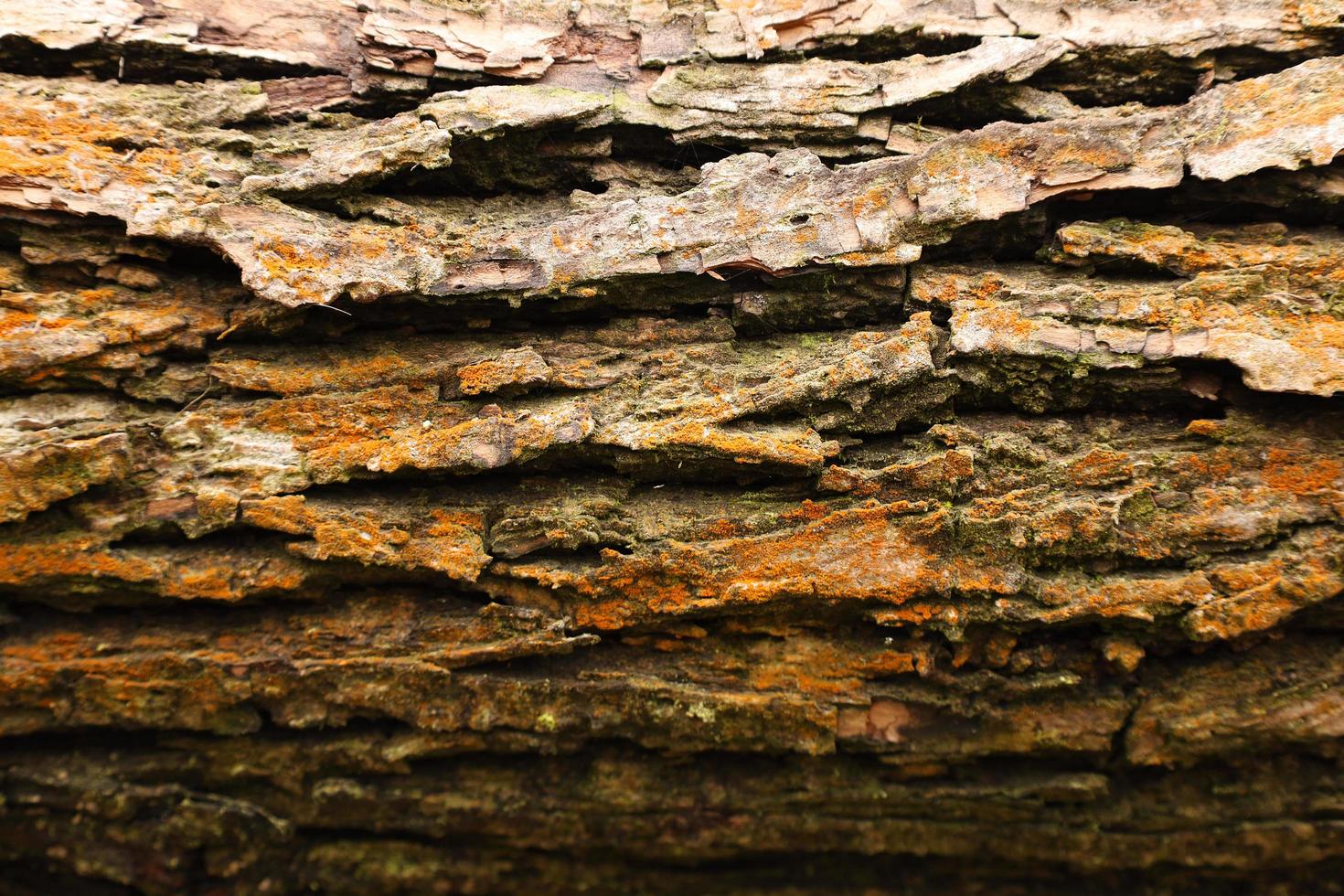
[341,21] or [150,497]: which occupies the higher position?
[341,21]

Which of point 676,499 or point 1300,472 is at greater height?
point 1300,472

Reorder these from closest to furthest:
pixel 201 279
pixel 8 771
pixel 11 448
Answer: pixel 11 448, pixel 8 771, pixel 201 279

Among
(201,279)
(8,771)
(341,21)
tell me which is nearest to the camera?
(8,771)

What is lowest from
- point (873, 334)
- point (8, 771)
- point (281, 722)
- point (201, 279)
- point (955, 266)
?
point (8, 771)

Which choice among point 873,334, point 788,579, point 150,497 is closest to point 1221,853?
point 788,579

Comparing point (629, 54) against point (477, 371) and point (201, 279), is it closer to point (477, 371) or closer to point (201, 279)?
point (477, 371)

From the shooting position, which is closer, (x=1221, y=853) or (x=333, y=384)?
(x=1221, y=853)

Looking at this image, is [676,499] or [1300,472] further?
[676,499]
